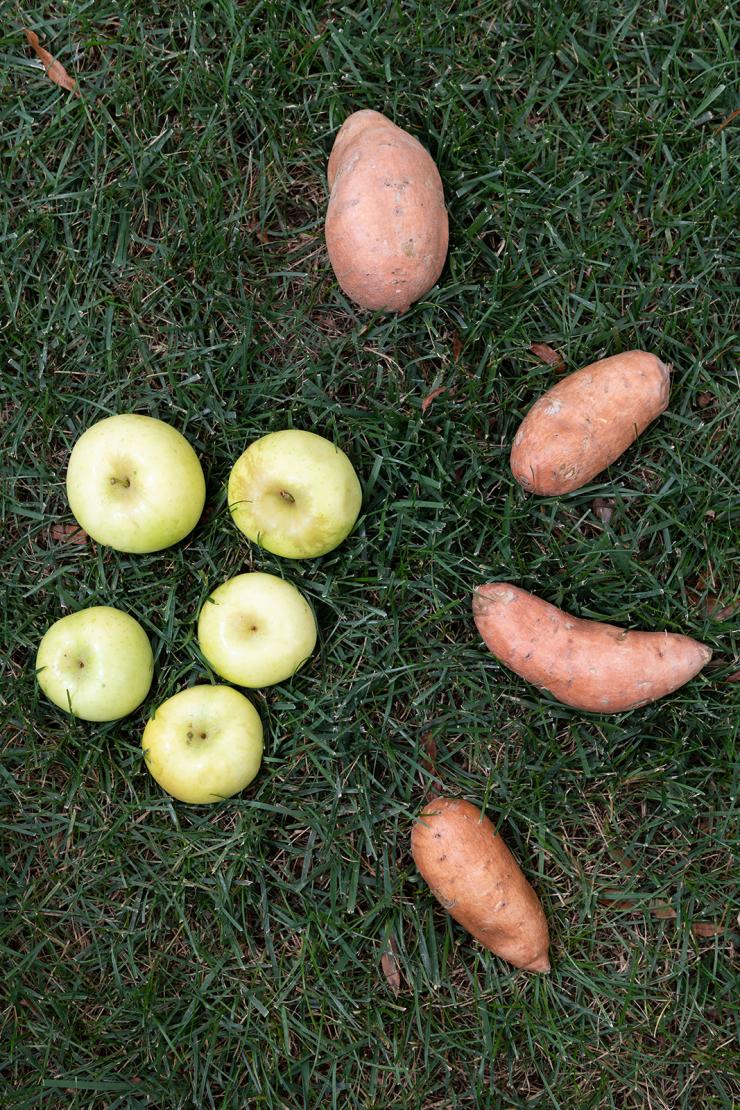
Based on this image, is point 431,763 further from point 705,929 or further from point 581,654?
point 705,929

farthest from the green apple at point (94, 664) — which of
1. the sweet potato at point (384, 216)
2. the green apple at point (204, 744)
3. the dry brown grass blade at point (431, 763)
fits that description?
the sweet potato at point (384, 216)

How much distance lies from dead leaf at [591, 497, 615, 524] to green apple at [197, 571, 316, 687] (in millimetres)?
903

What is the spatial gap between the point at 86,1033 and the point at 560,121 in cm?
302

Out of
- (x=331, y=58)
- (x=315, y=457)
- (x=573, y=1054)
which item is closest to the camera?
(x=315, y=457)

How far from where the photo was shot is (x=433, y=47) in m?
2.88

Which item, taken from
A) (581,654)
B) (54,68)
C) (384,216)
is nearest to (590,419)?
(581,654)

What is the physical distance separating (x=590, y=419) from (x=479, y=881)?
4.14ft

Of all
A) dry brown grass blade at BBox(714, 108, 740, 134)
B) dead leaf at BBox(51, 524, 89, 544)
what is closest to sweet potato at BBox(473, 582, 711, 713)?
dead leaf at BBox(51, 524, 89, 544)

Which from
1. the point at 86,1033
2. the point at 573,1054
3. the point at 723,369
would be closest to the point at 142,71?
the point at 723,369

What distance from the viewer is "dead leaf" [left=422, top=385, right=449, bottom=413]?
2797 mm

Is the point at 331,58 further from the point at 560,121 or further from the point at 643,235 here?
the point at 643,235

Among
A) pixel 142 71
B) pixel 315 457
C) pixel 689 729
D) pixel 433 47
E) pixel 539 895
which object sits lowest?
pixel 539 895

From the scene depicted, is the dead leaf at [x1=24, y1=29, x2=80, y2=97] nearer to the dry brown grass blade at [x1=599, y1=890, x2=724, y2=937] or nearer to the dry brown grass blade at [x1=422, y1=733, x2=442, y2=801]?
the dry brown grass blade at [x1=422, y1=733, x2=442, y2=801]

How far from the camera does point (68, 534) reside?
9.55 feet
